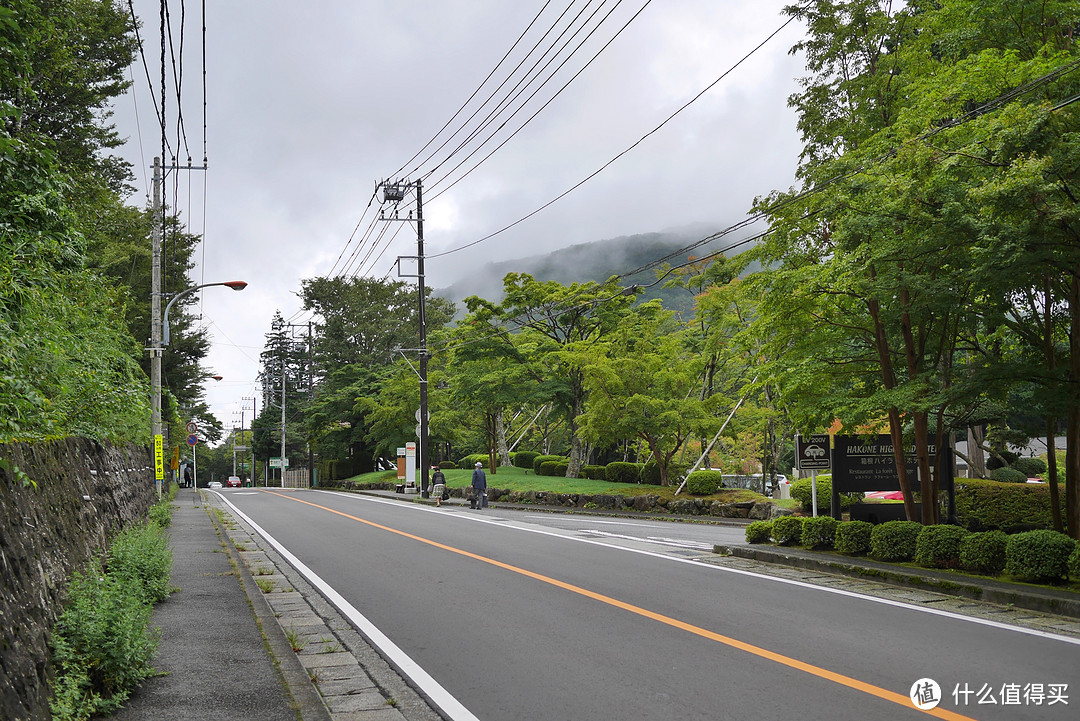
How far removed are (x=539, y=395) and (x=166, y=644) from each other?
28801mm

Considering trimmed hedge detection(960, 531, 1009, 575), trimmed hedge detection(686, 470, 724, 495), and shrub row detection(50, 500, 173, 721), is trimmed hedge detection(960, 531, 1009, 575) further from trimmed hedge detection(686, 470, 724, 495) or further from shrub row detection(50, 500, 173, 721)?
trimmed hedge detection(686, 470, 724, 495)

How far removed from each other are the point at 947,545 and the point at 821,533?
247 centimetres

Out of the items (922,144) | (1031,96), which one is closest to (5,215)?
(922,144)

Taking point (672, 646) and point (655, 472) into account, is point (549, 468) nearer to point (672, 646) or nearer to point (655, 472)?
point (655, 472)

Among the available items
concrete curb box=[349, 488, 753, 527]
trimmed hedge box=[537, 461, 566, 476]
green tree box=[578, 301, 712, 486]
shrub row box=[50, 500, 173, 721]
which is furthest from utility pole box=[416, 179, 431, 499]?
shrub row box=[50, 500, 173, 721]

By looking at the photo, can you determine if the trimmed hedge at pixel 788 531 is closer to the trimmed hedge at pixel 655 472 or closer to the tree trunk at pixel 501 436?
the trimmed hedge at pixel 655 472

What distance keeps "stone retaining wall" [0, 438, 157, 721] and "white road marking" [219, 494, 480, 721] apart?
2431mm

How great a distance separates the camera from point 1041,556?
30.0 feet

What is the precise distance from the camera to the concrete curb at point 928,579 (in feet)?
27.5

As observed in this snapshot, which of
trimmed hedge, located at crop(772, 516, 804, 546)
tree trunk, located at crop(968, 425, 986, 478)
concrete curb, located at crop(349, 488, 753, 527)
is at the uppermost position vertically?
tree trunk, located at crop(968, 425, 986, 478)

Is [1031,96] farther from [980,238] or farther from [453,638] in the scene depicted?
[453,638]

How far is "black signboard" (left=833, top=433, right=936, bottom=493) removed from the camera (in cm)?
1456

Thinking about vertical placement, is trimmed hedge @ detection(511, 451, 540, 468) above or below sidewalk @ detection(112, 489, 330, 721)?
above

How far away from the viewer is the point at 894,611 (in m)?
8.57
